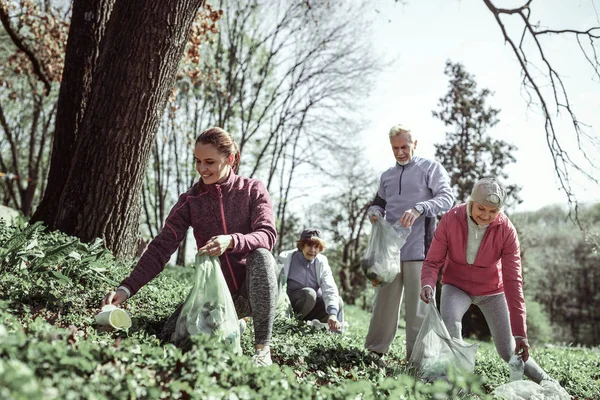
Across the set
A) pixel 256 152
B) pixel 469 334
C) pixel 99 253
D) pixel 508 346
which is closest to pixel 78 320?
pixel 99 253

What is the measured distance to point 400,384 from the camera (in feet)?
7.91

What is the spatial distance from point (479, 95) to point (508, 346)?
25380mm

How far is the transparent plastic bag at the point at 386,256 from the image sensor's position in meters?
4.34

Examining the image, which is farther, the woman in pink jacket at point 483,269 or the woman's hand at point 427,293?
the woman in pink jacket at point 483,269

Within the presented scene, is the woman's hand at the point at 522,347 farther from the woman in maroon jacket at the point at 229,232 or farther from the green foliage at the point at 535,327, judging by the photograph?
the green foliage at the point at 535,327

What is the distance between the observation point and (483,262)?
4.02 metres

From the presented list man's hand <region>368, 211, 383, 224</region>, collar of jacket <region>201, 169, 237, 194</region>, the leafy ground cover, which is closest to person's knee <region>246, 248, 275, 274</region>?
collar of jacket <region>201, 169, 237, 194</region>

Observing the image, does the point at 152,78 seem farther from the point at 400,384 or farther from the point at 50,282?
the point at 400,384

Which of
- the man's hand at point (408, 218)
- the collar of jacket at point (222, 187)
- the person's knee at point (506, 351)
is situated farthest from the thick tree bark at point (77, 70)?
the person's knee at point (506, 351)

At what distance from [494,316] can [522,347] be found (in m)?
0.34

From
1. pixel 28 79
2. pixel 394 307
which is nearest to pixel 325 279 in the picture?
pixel 394 307

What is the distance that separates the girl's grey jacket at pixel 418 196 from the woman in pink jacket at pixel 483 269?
0.30 m

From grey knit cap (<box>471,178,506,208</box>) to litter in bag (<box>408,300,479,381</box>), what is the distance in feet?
2.84

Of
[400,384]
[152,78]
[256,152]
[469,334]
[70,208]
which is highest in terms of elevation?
[256,152]
